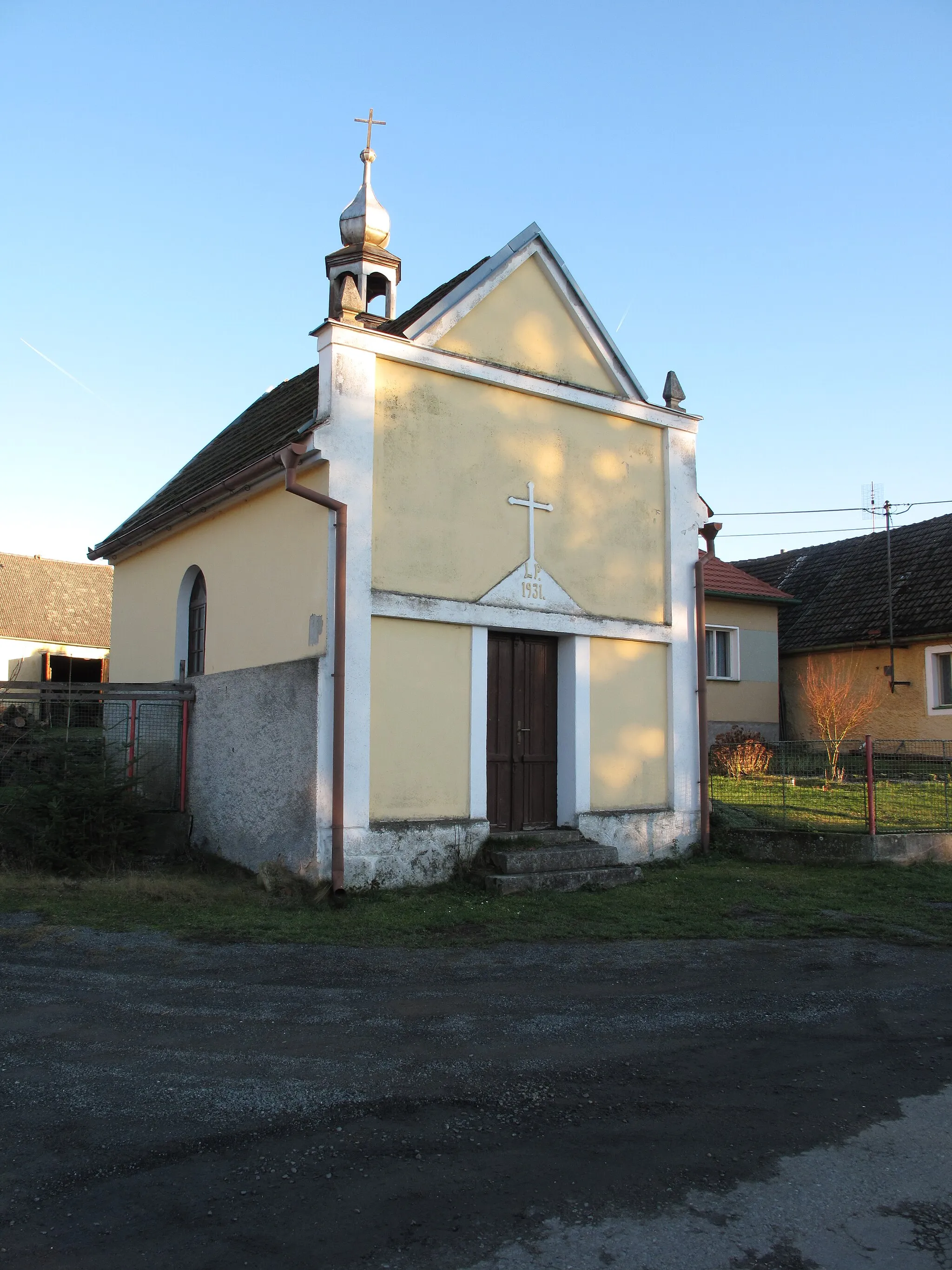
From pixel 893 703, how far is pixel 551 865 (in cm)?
1498

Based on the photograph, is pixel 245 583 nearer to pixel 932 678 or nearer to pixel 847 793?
pixel 847 793

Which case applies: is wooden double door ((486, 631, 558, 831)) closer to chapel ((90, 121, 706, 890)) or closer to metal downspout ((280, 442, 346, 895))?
chapel ((90, 121, 706, 890))

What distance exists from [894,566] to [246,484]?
18.6 m

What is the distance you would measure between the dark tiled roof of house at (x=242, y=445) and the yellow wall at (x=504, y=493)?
1.35 metres

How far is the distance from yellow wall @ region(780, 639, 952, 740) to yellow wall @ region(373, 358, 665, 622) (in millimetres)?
11432

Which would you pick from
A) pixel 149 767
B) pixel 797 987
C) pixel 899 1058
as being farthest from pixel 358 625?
pixel 899 1058

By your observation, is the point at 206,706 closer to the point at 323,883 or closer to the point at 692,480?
the point at 323,883

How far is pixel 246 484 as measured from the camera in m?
11.4

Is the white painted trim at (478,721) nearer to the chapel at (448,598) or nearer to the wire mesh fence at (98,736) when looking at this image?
the chapel at (448,598)

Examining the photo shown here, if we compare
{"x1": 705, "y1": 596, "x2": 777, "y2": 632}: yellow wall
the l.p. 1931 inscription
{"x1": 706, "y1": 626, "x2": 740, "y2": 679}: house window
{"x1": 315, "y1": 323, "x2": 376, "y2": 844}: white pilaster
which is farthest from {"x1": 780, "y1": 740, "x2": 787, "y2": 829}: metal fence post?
{"x1": 705, "y1": 596, "x2": 777, "y2": 632}: yellow wall

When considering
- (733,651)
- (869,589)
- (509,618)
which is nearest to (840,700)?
(733,651)

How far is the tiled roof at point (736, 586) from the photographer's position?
2311 cm

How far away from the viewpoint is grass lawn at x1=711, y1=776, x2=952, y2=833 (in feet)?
42.2

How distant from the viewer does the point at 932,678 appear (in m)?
21.9
